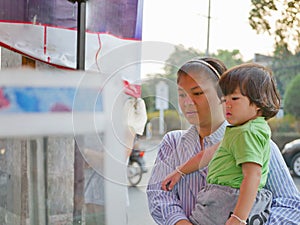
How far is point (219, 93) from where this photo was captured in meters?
1.04

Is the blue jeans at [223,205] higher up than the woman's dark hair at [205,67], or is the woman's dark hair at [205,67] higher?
the woman's dark hair at [205,67]

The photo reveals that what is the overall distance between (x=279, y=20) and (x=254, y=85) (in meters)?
0.69

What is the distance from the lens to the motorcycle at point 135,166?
1.26 m

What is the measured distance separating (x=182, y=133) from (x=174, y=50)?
0.21 m

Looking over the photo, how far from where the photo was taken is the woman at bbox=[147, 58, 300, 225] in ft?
3.40

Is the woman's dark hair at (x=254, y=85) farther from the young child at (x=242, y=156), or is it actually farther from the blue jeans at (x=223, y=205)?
the blue jeans at (x=223, y=205)

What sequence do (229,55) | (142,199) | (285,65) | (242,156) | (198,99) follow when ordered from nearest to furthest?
1. (242,156)
2. (198,99)
3. (142,199)
4. (229,55)
5. (285,65)

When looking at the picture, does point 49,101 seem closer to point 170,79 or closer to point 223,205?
point 170,79

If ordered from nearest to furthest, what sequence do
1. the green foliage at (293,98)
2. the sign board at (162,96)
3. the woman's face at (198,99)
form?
1. the woman's face at (198,99)
2. the sign board at (162,96)
3. the green foliage at (293,98)

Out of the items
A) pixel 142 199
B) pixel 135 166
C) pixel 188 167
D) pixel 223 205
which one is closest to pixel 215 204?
pixel 223 205

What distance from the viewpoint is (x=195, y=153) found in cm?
110

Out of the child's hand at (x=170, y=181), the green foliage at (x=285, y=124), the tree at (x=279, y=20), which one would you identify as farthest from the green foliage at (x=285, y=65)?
the child's hand at (x=170, y=181)

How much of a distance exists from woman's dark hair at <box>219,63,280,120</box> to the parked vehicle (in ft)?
1.84

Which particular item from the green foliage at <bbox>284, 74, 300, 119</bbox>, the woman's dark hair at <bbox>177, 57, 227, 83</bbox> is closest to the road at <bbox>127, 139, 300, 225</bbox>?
the woman's dark hair at <bbox>177, 57, 227, 83</bbox>
